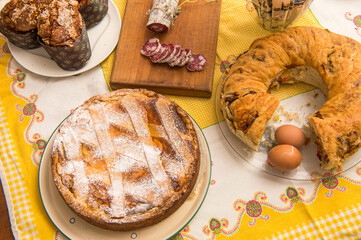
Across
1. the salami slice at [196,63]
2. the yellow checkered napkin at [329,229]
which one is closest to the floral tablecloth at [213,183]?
the yellow checkered napkin at [329,229]

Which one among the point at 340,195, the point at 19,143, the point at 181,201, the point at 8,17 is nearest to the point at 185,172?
the point at 181,201

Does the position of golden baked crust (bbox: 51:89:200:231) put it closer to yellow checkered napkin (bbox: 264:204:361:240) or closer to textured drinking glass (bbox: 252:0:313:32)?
yellow checkered napkin (bbox: 264:204:361:240)

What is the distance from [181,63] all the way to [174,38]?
0.65 ft

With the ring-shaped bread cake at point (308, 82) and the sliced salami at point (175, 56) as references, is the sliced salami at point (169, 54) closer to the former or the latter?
the sliced salami at point (175, 56)

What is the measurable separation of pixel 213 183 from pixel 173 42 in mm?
790

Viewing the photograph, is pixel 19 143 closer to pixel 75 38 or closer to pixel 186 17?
pixel 75 38

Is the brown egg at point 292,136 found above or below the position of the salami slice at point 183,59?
below

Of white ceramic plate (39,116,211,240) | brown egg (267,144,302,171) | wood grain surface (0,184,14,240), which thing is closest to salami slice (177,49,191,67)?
white ceramic plate (39,116,211,240)

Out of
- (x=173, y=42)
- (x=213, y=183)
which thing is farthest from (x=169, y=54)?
(x=213, y=183)

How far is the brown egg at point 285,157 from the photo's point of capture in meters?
1.48

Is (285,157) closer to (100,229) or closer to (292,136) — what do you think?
(292,136)

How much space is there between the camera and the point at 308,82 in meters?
1.77

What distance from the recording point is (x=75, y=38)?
164 cm

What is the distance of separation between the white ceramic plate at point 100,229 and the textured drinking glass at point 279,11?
31.1 inches
